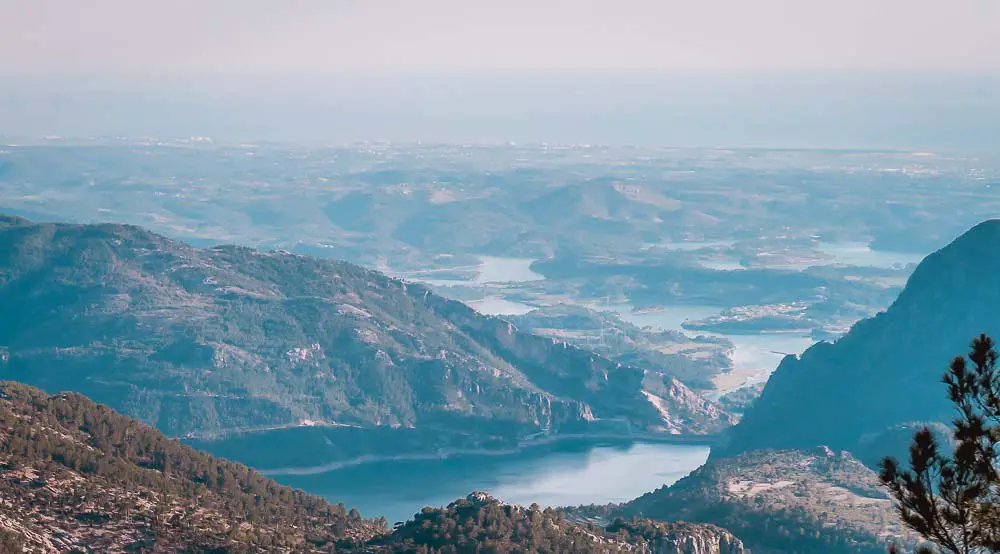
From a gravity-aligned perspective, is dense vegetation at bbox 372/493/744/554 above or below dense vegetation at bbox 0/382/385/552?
below

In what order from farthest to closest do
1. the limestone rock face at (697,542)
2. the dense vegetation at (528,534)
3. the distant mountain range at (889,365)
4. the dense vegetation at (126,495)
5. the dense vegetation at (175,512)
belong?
the distant mountain range at (889,365), the limestone rock face at (697,542), the dense vegetation at (528,534), the dense vegetation at (175,512), the dense vegetation at (126,495)

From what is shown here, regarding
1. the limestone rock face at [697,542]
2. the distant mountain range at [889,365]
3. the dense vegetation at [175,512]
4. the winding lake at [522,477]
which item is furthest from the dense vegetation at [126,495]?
the distant mountain range at [889,365]

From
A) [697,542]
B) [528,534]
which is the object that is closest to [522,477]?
[697,542]

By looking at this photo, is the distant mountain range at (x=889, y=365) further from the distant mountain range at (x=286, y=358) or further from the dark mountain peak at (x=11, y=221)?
the dark mountain peak at (x=11, y=221)

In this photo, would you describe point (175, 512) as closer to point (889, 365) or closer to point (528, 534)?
point (528, 534)

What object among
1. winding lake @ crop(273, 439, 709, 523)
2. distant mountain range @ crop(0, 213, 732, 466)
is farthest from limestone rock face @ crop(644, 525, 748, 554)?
distant mountain range @ crop(0, 213, 732, 466)

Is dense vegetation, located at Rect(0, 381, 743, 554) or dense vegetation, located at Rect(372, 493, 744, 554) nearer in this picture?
dense vegetation, located at Rect(0, 381, 743, 554)

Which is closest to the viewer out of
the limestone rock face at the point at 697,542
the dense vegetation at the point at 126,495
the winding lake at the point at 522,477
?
the dense vegetation at the point at 126,495

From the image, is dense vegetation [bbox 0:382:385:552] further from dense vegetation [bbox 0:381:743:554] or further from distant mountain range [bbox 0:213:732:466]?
distant mountain range [bbox 0:213:732:466]
